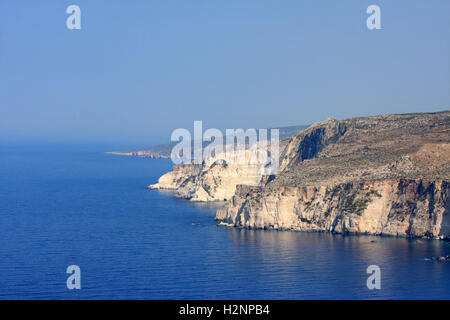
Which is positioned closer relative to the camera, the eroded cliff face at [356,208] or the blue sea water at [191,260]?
the blue sea water at [191,260]

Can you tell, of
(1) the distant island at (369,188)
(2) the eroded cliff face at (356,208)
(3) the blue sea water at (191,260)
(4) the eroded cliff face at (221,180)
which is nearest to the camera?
(3) the blue sea water at (191,260)

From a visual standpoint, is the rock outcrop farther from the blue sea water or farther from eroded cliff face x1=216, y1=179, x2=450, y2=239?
the blue sea water

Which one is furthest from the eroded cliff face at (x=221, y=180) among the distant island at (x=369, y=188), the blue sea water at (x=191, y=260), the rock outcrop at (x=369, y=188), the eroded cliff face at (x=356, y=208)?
the eroded cliff face at (x=356, y=208)

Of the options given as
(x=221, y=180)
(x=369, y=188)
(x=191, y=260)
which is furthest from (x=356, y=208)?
(x=221, y=180)

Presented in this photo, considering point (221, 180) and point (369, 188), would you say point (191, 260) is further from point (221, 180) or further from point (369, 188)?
point (221, 180)

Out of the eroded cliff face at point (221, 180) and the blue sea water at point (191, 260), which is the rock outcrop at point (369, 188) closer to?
the blue sea water at point (191, 260)
